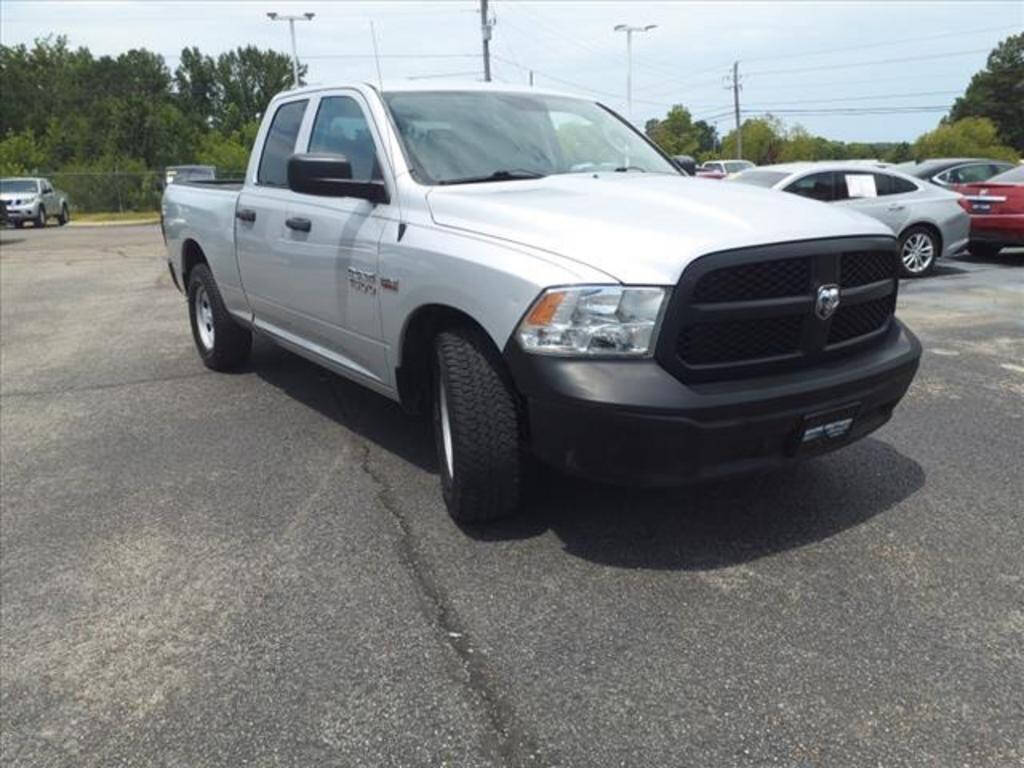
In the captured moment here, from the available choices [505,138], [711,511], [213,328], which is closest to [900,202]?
[505,138]

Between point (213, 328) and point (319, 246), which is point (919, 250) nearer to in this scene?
point (213, 328)

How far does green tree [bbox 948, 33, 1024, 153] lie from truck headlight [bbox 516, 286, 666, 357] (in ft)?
305

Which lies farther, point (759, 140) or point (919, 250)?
point (759, 140)

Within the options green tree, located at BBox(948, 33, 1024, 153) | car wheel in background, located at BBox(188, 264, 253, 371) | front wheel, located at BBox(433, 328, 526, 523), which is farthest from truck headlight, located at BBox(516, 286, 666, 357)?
green tree, located at BBox(948, 33, 1024, 153)

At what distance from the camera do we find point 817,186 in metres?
11.6

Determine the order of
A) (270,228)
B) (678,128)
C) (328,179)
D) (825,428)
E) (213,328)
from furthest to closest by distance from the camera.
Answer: (678,128), (213,328), (270,228), (328,179), (825,428)

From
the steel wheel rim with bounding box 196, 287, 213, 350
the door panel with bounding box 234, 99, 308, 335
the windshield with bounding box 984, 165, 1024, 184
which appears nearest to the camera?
the door panel with bounding box 234, 99, 308, 335

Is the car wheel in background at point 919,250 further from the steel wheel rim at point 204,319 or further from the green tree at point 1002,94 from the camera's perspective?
the green tree at point 1002,94

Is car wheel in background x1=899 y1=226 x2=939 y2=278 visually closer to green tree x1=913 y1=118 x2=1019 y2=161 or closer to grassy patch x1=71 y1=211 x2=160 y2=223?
grassy patch x1=71 y1=211 x2=160 y2=223

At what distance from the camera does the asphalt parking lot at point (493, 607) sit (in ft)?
8.30

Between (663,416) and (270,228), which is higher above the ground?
(270,228)

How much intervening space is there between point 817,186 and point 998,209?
10.0 ft

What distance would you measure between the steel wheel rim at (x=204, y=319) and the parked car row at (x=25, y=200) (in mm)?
26466

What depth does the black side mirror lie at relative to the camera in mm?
4043
